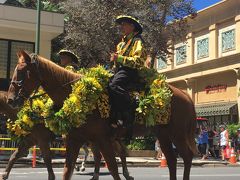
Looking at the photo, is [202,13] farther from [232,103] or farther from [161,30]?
[161,30]

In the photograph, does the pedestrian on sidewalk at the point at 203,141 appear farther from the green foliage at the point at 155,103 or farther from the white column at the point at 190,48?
the white column at the point at 190,48

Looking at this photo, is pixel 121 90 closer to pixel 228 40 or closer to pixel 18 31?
pixel 18 31

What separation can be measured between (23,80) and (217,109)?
3273cm

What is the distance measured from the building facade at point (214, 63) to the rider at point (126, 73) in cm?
2725

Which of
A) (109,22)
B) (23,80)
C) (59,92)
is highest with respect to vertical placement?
(109,22)

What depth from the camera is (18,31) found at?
22.5m

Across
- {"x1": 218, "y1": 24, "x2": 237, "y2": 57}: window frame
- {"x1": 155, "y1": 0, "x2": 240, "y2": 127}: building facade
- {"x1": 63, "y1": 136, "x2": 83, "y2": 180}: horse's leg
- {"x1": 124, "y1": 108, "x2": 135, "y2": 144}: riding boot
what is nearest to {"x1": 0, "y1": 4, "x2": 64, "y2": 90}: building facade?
{"x1": 155, "y1": 0, "x2": 240, "y2": 127}: building facade

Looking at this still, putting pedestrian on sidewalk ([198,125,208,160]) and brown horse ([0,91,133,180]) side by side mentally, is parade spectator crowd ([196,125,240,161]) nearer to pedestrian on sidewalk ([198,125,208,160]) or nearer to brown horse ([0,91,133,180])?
pedestrian on sidewalk ([198,125,208,160])

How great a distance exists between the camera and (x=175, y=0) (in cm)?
2420

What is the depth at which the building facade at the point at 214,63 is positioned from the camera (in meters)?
36.6

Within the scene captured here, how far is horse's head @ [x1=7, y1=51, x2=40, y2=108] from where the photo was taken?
7180 millimetres

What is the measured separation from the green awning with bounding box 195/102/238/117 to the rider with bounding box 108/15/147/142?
2968cm

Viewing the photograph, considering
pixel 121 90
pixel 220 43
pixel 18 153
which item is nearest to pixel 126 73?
pixel 121 90

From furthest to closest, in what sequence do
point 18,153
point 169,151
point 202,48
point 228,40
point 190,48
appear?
point 190,48 → point 202,48 → point 228,40 → point 18,153 → point 169,151
